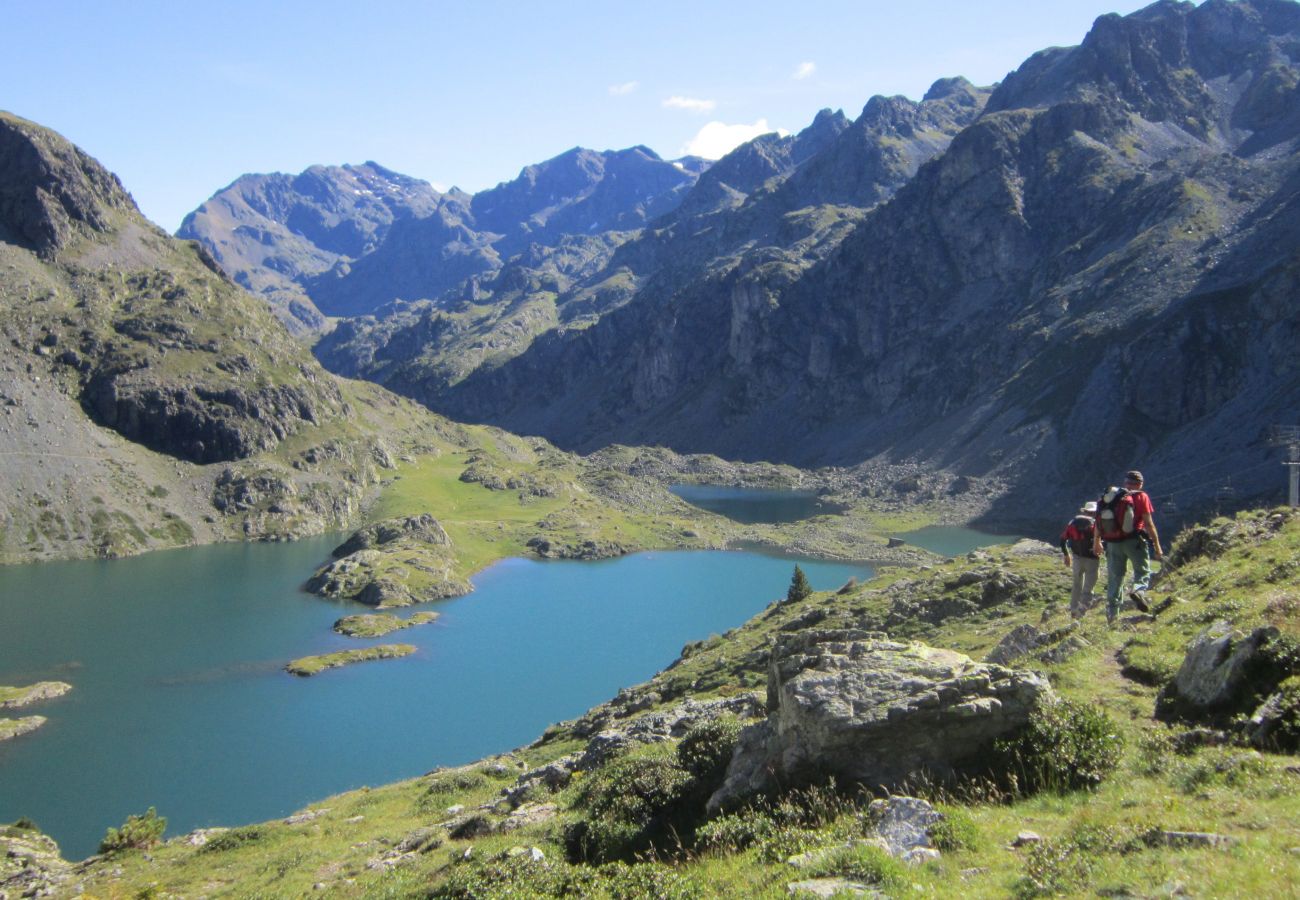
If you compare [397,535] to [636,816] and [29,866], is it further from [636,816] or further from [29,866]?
[636,816]

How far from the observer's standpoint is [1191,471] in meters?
146

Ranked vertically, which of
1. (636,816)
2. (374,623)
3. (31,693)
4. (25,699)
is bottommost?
(374,623)

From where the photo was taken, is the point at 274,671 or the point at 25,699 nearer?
the point at 25,699

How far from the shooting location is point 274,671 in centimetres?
9981

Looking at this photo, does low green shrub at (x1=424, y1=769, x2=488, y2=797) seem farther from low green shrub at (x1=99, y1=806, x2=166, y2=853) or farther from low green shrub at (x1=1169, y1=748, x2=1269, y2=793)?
low green shrub at (x1=1169, y1=748, x2=1269, y2=793)

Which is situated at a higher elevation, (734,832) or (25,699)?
(734,832)

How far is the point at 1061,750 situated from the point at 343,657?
101 metres

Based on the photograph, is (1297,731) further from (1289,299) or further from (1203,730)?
(1289,299)

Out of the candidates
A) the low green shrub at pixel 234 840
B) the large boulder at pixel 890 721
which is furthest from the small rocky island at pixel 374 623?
the large boulder at pixel 890 721

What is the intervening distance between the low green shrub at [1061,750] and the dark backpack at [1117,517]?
36.3 ft

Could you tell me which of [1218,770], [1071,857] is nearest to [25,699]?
[1071,857]

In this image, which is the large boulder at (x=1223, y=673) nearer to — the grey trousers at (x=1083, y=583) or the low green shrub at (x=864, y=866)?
the low green shrub at (x=864, y=866)

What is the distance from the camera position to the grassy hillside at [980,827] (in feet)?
34.3

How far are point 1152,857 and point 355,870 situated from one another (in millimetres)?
21506
